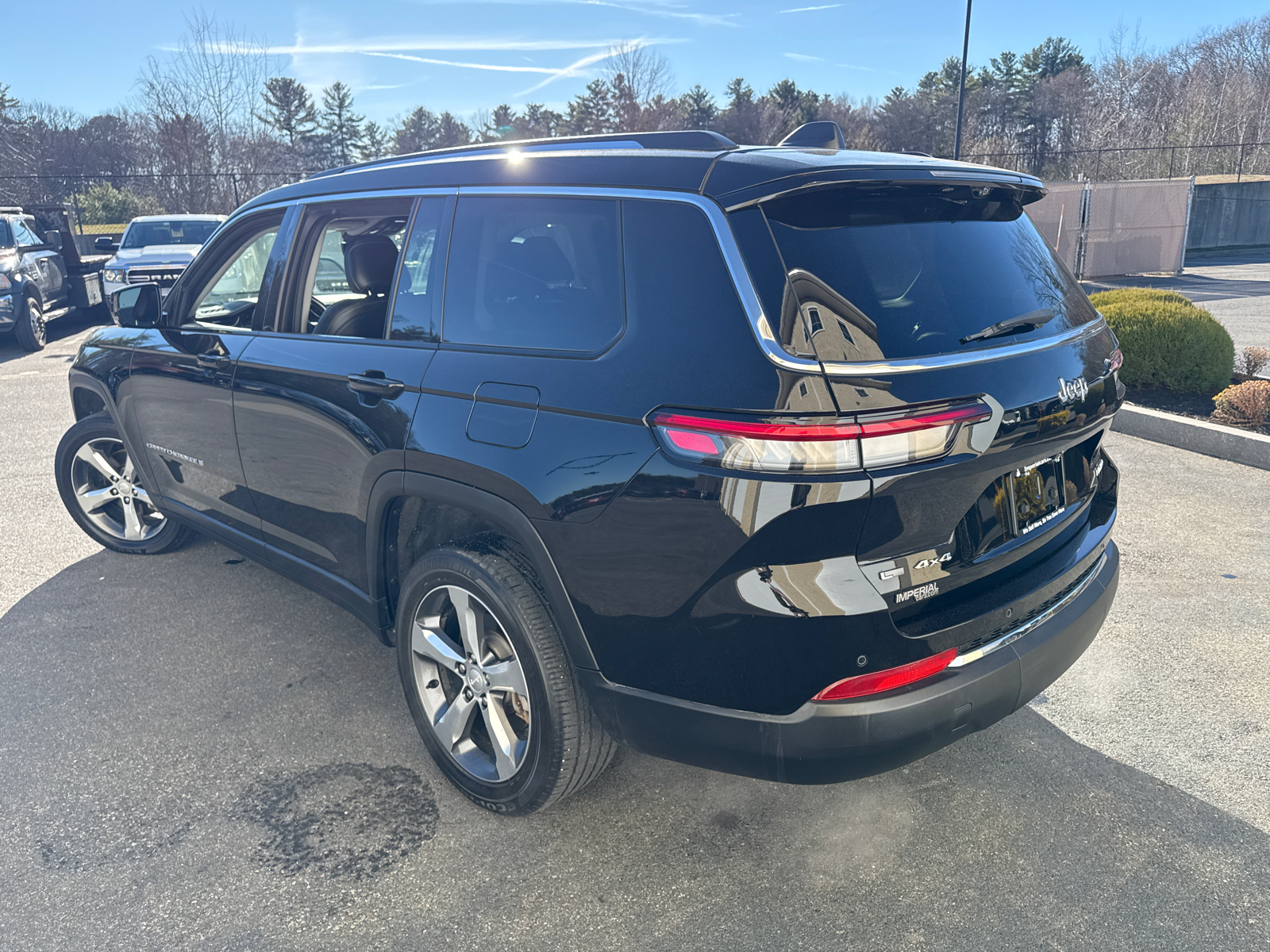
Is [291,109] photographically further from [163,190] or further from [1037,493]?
[1037,493]

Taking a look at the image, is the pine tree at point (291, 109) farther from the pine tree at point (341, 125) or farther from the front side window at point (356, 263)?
the front side window at point (356, 263)

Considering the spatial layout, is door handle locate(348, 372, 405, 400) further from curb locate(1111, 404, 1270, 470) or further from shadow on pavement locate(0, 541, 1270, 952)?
curb locate(1111, 404, 1270, 470)

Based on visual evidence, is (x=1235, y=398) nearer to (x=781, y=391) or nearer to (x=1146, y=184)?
(x=781, y=391)

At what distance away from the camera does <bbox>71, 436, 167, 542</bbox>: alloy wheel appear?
475cm

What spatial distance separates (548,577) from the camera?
7.71 ft

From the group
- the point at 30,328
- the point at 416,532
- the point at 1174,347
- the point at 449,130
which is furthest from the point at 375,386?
the point at 449,130

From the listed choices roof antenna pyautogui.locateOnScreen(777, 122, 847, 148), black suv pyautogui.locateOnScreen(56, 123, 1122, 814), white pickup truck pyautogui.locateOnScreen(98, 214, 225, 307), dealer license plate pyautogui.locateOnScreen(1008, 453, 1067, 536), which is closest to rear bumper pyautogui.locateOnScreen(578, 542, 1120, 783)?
black suv pyautogui.locateOnScreen(56, 123, 1122, 814)

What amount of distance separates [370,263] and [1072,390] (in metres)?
2.39

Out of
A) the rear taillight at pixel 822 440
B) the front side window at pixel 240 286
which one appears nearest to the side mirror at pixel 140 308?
the front side window at pixel 240 286

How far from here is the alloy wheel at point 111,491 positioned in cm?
475

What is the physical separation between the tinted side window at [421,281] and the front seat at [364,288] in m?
0.29

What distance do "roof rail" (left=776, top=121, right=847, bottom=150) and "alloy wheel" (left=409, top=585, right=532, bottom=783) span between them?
172 centimetres

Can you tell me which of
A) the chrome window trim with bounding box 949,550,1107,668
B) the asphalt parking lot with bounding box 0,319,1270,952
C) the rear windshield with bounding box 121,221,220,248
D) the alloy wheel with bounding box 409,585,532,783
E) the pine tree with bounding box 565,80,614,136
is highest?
the pine tree with bounding box 565,80,614,136

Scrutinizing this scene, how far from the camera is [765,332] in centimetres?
197
